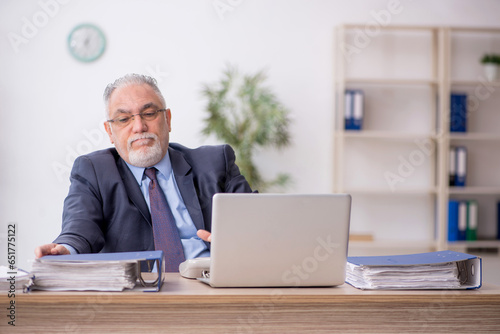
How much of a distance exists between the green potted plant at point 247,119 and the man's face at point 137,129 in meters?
1.88

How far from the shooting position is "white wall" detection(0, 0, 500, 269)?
171 inches

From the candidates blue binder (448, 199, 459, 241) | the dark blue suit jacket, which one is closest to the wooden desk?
the dark blue suit jacket

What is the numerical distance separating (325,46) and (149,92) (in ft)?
8.74

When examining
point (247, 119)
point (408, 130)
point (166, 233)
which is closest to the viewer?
point (166, 233)

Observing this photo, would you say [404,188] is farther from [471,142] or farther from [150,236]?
[150,236]

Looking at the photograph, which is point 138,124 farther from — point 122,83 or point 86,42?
point 86,42

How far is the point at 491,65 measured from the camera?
4.47 metres

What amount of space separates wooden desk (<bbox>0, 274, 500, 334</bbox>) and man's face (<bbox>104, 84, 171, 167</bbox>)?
2.81 ft

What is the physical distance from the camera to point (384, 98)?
4.60 m

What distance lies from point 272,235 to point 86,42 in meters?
3.59

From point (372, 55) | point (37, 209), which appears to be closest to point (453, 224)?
point (372, 55)

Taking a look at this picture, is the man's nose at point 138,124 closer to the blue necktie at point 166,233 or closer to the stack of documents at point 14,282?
the blue necktie at point 166,233

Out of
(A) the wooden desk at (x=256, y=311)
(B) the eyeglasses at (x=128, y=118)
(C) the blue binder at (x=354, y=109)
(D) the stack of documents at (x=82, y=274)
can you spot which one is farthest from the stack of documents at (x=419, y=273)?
(C) the blue binder at (x=354, y=109)

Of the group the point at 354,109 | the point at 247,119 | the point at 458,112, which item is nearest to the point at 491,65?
the point at 458,112
